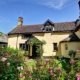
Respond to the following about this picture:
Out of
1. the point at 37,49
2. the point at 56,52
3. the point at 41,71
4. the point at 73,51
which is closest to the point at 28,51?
the point at 37,49

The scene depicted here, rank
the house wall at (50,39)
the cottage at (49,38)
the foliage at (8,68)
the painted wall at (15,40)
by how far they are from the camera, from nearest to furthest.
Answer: the foliage at (8,68) < the cottage at (49,38) < the house wall at (50,39) < the painted wall at (15,40)

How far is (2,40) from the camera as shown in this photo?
57.2 meters

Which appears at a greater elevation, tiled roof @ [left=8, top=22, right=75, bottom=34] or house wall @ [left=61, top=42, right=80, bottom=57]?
tiled roof @ [left=8, top=22, right=75, bottom=34]

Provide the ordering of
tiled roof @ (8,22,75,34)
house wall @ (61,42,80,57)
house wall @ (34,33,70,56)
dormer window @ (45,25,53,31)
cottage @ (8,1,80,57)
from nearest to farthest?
house wall @ (61,42,80,57) → cottage @ (8,1,80,57) → house wall @ (34,33,70,56) → tiled roof @ (8,22,75,34) → dormer window @ (45,25,53,31)

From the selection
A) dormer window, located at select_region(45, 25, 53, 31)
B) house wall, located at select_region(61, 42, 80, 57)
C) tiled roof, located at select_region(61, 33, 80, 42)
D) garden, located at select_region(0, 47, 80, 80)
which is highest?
dormer window, located at select_region(45, 25, 53, 31)

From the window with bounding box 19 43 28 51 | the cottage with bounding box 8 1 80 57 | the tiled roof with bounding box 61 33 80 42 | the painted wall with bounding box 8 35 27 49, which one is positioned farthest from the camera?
the painted wall with bounding box 8 35 27 49

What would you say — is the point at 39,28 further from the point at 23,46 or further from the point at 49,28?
the point at 23,46

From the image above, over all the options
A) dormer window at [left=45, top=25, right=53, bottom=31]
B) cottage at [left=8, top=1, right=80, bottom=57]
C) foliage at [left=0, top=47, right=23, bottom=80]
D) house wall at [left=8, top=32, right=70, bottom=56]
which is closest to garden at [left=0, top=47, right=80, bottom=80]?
foliage at [left=0, top=47, right=23, bottom=80]

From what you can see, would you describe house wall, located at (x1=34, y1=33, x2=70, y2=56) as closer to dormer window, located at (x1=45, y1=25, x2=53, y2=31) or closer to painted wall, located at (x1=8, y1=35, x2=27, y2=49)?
dormer window, located at (x1=45, y1=25, x2=53, y2=31)

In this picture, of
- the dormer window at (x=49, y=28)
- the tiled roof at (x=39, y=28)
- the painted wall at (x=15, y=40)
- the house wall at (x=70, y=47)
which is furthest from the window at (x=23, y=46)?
the house wall at (x=70, y=47)

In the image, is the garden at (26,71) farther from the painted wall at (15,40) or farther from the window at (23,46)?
the painted wall at (15,40)

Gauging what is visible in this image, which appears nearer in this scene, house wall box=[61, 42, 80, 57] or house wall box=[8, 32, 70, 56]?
house wall box=[61, 42, 80, 57]

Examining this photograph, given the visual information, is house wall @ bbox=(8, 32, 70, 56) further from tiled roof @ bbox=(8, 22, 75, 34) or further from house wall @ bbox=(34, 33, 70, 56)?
tiled roof @ bbox=(8, 22, 75, 34)

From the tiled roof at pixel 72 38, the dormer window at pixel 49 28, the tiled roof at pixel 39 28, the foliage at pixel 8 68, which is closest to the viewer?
the foliage at pixel 8 68
